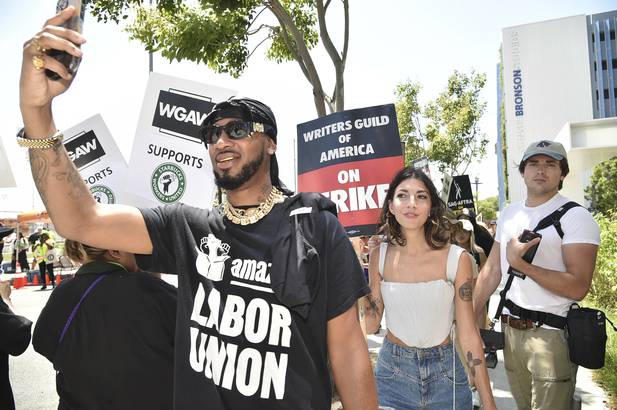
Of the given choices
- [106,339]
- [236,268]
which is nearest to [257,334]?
[236,268]

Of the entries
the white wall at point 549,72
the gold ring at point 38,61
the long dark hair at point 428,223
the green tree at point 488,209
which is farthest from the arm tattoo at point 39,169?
the white wall at point 549,72

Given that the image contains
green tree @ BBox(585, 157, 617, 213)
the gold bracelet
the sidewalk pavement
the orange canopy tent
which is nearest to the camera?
the gold bracelet

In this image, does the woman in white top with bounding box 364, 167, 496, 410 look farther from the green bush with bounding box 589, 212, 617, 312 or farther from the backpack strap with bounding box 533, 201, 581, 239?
the green bush with bounding box 589, 212, 617, 312

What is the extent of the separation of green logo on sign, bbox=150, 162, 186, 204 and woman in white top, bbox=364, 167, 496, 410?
4.76ft

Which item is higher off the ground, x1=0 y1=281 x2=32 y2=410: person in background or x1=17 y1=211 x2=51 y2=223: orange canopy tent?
x1=17 y1=211 x2=51 y2=223: orange canopy tent

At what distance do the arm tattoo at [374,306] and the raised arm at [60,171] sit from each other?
163cm

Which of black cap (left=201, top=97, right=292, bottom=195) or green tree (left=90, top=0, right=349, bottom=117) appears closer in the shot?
black cap (left=201, top=97, right=292, bottom=195)

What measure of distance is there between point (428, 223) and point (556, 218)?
31.7 inches

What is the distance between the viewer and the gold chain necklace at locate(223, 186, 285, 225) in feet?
6.59

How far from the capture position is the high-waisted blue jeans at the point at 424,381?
276 centimetres

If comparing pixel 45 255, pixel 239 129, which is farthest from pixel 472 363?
pixel 45 255

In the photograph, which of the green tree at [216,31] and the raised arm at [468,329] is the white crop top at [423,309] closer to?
the raised arm at [468,329]

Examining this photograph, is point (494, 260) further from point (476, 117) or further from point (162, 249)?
point (476, 117)

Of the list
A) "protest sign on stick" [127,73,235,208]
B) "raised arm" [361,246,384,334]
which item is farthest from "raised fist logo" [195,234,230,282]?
"protest sign on stick" [127,73,235,208]
